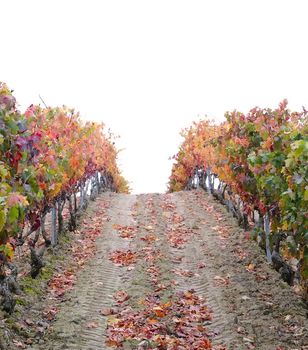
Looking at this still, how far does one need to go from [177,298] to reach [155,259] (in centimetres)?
320

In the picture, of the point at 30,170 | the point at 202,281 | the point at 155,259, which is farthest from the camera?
the point at 155,259

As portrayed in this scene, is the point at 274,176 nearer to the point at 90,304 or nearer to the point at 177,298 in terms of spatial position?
the point at 177,298

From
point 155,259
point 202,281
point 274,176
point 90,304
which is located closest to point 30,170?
point 90,304

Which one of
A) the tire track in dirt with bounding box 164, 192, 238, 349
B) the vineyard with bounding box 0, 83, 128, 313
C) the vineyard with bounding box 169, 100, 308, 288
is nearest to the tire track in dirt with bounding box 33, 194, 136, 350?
the vineyard with bounding box 0, 83, 128, 313

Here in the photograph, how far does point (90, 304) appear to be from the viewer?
33.7 ft

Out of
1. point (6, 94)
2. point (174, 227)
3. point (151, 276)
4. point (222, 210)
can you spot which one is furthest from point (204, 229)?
point (6, 94)

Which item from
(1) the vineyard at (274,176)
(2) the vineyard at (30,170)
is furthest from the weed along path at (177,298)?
(2) the vineyard at (30,170)

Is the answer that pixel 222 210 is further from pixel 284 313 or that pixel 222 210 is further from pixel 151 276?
pixel 284 313

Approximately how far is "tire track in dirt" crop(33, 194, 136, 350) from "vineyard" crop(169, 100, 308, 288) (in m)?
3.75

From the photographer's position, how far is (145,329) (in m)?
8.81

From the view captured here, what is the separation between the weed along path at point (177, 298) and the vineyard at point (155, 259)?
0.03m

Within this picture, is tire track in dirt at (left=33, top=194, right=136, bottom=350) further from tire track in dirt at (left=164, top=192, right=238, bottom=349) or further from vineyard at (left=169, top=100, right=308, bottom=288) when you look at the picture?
vineyard at (left=169, top=100, right=308, bottom=288)

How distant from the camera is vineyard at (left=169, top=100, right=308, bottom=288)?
7.74m

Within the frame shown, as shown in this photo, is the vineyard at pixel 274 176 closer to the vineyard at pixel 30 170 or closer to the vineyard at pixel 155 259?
the vineyard at pixel 155 259
